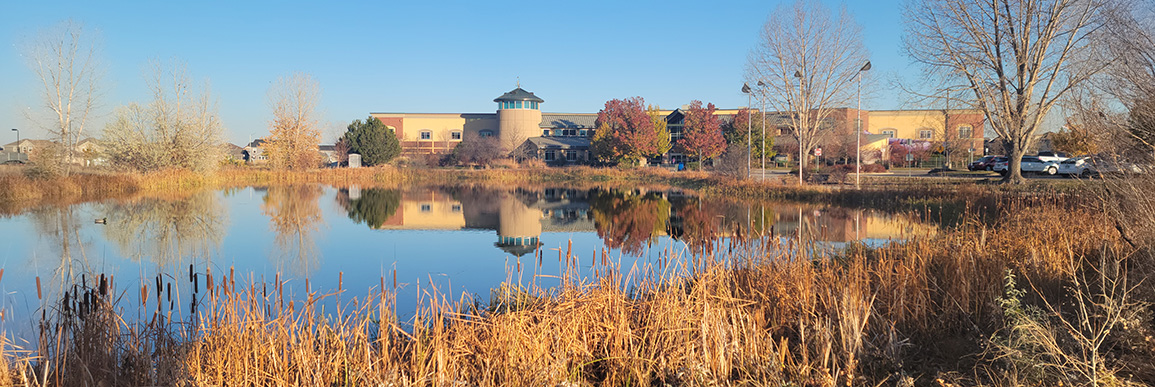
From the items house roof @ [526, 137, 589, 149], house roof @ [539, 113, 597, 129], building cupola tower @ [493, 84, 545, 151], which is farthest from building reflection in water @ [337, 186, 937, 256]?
house roof @ [539, 113, 597, 129]

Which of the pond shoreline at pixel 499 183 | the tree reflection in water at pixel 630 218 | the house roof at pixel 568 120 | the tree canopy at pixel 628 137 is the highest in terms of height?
the house roof at pixel 568 120

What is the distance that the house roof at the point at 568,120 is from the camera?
6831 cm

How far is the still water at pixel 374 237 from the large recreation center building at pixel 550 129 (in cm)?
3447

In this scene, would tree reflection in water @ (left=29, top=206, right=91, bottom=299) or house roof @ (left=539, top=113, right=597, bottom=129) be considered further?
house roof @ (left=539, top=113, right=597, bottom=129)

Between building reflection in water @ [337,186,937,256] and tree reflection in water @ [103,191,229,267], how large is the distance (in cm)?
395

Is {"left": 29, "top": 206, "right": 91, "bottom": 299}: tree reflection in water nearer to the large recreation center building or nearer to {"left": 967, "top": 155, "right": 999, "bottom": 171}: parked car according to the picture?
the large recreation center building

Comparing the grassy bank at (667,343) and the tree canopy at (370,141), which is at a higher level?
the tree canopy at (370,141)

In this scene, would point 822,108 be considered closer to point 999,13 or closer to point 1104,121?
point 999,13

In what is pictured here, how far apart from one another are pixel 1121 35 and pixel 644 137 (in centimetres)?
4116

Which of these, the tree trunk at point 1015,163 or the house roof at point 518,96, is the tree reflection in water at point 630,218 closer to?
the tree trunk at point 1015,163

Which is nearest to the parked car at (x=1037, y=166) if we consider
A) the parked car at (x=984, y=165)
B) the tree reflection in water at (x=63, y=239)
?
the parked car at (x=984, y=165)

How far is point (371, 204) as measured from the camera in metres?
25.1

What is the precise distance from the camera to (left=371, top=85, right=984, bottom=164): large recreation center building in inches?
2376

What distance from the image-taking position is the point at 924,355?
5.38m
